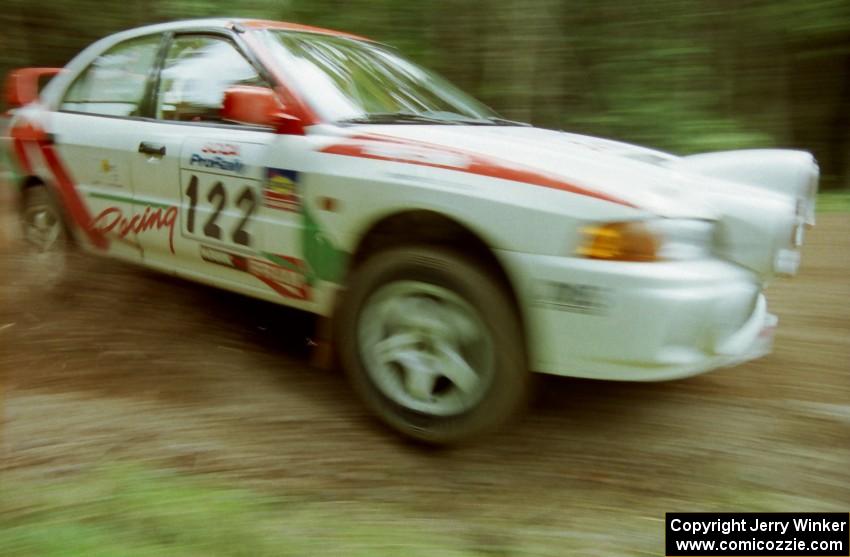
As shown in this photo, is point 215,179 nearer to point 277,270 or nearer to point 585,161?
point 277,270

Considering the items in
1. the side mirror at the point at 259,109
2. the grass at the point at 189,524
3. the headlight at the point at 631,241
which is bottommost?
the grass at the point at 189,524

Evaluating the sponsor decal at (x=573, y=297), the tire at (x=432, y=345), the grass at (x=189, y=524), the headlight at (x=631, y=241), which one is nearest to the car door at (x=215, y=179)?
the tire at (x=432, y=345)

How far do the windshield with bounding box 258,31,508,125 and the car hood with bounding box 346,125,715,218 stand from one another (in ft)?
0.76

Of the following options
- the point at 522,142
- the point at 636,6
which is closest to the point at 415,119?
the point at 522,142

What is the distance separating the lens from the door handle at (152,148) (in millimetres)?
3658

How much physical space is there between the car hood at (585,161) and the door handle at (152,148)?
1.15 m

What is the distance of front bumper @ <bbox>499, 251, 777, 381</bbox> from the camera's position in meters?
2.40

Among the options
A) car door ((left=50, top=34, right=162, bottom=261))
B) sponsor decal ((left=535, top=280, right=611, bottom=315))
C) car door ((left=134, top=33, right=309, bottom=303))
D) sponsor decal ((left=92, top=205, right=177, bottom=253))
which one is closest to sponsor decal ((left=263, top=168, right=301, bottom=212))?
car door ((left=134, top=33, right=309, bottom=303))

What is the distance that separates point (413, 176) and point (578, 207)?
64cm

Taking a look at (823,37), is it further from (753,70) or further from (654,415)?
(654,415)

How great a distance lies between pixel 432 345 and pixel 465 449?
0.43 m

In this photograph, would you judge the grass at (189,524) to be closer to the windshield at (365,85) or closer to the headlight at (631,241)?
the headlight at (631,241)

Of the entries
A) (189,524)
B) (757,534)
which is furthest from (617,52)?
(189,524)

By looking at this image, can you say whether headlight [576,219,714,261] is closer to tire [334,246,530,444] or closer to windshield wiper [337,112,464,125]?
tire [334,246,530,444]
